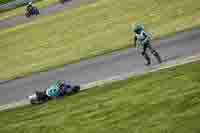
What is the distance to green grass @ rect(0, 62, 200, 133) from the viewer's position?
13766 millimetres

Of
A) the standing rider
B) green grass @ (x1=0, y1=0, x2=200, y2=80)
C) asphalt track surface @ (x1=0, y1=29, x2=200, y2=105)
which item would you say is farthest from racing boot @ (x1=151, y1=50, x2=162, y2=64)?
green grass @ (x1=0, y1=0, x2=200, y2=80)

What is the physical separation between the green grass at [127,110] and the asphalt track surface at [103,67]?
1596 millimetres

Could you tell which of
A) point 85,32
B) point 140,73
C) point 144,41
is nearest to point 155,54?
point 144,41

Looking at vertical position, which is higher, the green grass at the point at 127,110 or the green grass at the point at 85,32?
the green grass at the point at 85,32

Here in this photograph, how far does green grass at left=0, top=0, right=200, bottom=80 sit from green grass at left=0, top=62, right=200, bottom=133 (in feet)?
17.5

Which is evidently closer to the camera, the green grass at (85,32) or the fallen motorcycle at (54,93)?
the fallen motorcycle at (54,93)

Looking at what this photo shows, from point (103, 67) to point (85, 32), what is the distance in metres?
6.57

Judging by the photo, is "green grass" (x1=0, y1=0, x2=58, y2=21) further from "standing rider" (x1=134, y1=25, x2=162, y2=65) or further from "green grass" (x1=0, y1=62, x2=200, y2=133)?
"green grass" (x1=0, y1=62, x2=200, y2=133)

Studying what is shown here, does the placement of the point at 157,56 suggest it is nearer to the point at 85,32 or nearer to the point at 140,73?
the point at 140,73

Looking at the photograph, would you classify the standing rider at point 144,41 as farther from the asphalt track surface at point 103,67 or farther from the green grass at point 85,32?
the green grass at point 85,32

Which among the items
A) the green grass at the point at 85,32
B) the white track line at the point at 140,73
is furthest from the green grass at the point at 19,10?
the white track line at the point at 140,73

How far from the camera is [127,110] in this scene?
49.9ft

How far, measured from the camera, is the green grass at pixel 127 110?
542 inches

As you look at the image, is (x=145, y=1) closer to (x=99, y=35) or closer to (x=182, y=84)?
(x=99, y=35)
